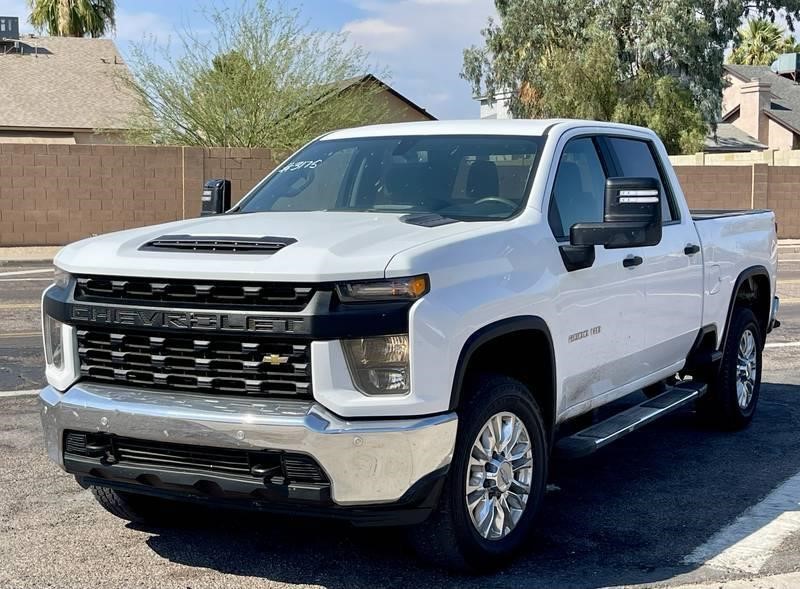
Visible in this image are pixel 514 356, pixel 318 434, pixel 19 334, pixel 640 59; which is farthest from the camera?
pixel 640 59

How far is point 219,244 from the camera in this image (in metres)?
4.30

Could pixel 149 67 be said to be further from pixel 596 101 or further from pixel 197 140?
pixel 596 101

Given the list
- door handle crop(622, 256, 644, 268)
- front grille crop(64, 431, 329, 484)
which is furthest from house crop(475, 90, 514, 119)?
front grille crop(64, 431, 329, 484)

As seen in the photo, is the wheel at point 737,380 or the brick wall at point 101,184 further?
the brick wall at point 101,184

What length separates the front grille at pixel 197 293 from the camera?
3.99 meters

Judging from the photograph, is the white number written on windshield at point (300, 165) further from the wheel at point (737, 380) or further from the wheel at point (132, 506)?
the wheel at point (737, 380)

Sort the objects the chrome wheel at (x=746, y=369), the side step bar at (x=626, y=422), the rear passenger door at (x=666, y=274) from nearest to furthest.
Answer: the side step bar at (x=626, y=422)
the rear passenger door at (x=666, y=274)
the chrome wheel at (x=746, y=369)

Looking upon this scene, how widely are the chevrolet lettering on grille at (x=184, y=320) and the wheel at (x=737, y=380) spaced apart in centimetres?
408

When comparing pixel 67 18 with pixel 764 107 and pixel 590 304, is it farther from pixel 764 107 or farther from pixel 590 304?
pixel 590 304

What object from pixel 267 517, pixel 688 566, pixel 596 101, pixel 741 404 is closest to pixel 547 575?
pixel 688 566

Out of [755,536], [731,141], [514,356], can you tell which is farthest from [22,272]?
[731,141]

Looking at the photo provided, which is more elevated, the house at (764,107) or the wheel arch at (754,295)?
the house at (764,107)

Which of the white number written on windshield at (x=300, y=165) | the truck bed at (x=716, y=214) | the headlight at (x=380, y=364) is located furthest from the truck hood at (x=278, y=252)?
the truck bed at (x=716, y=214)

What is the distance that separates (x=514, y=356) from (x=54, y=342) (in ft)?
6.67
